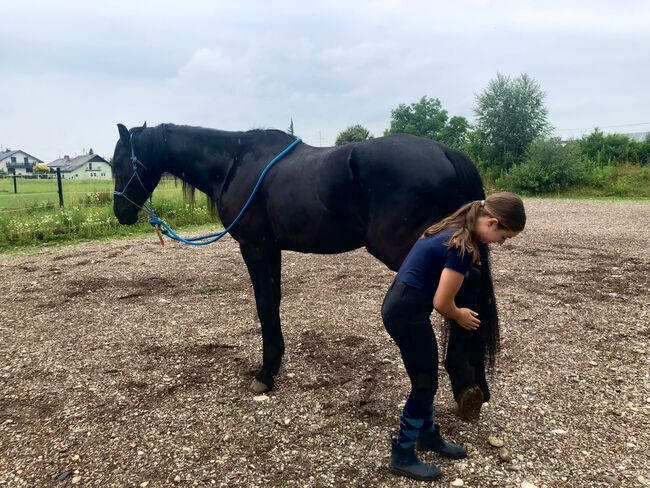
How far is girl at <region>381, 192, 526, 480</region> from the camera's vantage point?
7.23 ft

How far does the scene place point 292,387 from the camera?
371 centimetres

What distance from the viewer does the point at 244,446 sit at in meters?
2.95

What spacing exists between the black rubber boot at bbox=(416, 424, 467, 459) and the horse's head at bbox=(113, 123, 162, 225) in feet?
10.3

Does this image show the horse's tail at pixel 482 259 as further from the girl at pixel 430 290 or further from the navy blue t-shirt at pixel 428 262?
the navy blue t-shirt at pixel 428 262

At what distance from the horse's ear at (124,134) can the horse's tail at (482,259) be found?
277cm

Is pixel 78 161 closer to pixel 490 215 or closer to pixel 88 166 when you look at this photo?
pixel 88 166

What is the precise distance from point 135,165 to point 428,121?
52819mm

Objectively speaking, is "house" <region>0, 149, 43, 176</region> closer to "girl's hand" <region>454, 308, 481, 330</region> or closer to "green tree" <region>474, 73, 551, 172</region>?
"green tree" <region>474, 73, 551, 172</region>

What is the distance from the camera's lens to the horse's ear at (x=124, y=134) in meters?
3.92

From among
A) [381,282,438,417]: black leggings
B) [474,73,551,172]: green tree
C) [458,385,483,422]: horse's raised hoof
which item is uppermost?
[474,73,551,172]: green tree

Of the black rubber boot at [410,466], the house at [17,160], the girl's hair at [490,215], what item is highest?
the house at [17,160]

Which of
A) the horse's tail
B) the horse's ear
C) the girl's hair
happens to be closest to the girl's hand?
the girl's hair

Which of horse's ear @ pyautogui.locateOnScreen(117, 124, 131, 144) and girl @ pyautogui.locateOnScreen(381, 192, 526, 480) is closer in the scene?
girl @ pyautogui.locateOnScreen(381, 192, 526, 480)

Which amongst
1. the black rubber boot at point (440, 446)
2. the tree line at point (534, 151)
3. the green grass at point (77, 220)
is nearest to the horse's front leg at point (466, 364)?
the black rubber boot at point (440, 446)
